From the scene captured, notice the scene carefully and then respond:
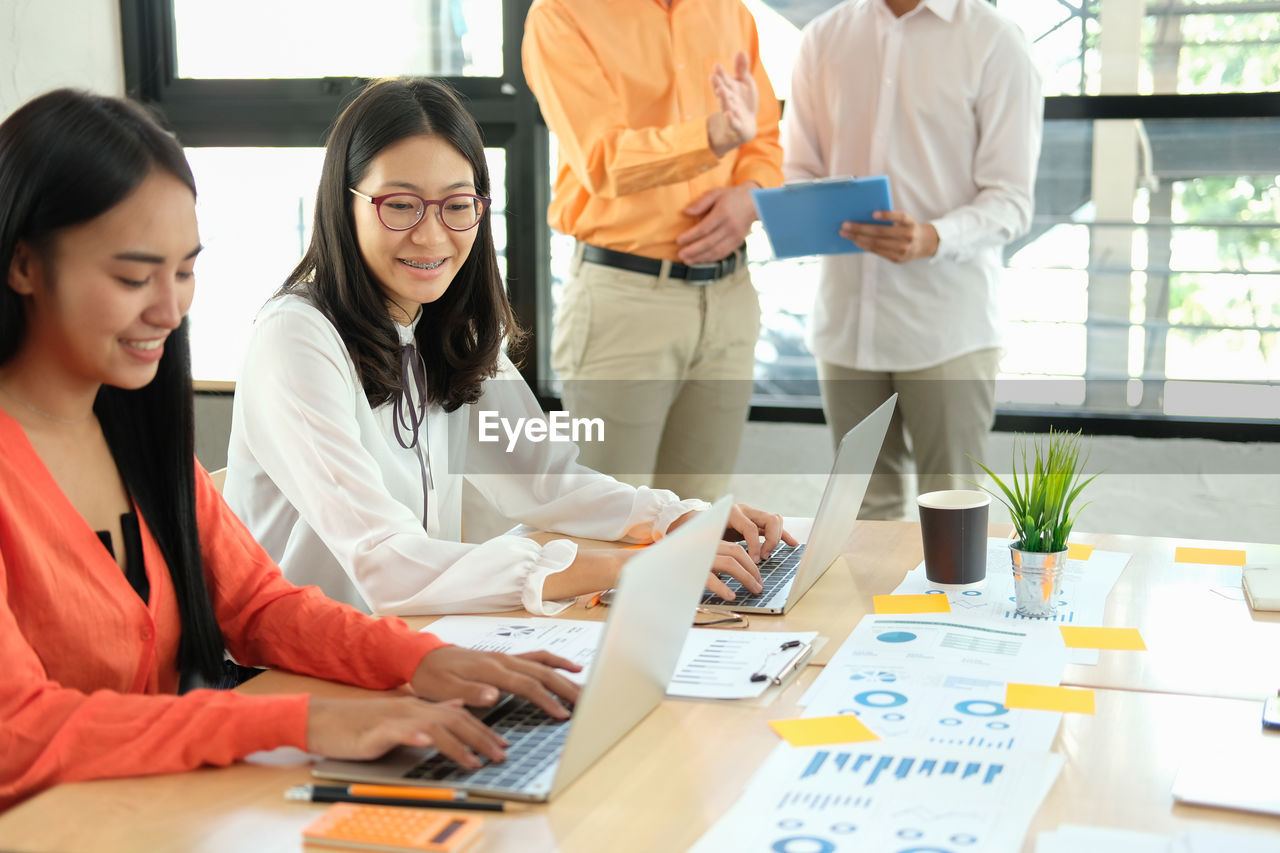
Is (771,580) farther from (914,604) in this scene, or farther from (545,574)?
(545,574)

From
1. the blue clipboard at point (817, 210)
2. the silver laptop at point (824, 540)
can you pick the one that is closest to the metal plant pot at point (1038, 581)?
the silver laptop at point (824, 540)

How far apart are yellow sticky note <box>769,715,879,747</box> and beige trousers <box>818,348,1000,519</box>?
5.55 ft

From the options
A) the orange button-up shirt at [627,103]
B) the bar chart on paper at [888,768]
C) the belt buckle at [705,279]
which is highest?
the orange button-up shirt at [627,103]

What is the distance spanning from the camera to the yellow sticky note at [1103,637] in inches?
54.9

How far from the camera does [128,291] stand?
1209 millimetres

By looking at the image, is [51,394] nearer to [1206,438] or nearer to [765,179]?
[765,179]

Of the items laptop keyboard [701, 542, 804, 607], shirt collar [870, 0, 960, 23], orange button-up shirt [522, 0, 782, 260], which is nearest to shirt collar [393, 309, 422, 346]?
laptop keyboard [701, 542, 804, 607]

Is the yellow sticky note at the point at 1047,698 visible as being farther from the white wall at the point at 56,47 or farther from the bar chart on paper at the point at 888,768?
the white wall at the point at 56,47

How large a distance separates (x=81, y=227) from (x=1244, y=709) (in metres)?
1.19

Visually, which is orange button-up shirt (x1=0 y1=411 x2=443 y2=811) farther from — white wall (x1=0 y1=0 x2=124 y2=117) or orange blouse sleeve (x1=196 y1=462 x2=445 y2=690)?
white wall (x1=0 y1=0 x2=124 y2=117)

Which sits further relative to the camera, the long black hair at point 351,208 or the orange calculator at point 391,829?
the long black hair at point 351,208

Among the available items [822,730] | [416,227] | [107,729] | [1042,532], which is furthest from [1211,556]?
[107,729]

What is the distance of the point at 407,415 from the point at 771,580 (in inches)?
25.0

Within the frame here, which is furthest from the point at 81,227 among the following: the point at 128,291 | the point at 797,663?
the point at 797,663
